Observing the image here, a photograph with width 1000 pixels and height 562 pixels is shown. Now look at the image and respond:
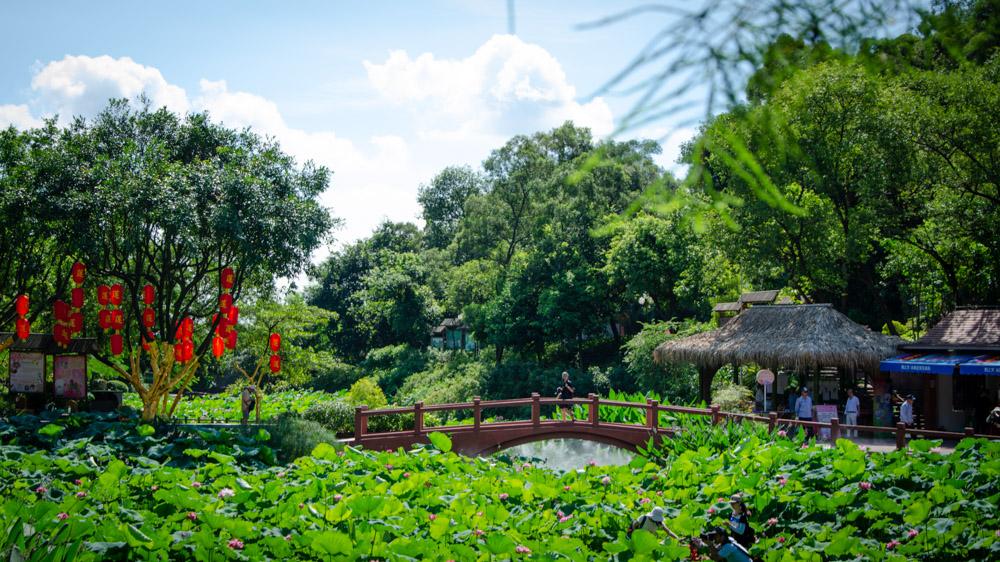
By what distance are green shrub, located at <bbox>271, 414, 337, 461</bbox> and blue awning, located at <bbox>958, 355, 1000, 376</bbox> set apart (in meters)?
11.0

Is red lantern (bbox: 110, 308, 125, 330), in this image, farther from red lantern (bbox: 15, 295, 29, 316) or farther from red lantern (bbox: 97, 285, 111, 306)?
red lantern (bbox: 15, 295, 29, 316)

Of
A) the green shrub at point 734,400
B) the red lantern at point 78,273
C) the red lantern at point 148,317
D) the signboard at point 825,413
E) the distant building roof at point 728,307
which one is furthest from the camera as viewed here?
the distant building roof at point 728,307

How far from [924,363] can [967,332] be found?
2.15m

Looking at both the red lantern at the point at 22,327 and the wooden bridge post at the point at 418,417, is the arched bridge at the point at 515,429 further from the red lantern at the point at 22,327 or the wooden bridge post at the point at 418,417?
the red lantern at the point at 22,327

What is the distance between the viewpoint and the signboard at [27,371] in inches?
594

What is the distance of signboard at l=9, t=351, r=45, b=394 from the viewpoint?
1508 cm

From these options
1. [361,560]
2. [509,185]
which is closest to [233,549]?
[361,560]

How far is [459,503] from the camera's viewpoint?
7.86 metres

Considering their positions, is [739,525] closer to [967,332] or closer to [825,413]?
[825,413]

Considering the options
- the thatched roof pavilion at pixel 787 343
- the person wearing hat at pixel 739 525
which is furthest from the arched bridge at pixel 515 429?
the person wearing hat at pixel 739 525

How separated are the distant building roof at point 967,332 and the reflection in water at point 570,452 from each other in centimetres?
615

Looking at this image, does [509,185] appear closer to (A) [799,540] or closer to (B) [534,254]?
(B) [534,254]

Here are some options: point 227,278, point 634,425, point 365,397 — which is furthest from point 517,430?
point 227,278

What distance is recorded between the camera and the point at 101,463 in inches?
428
